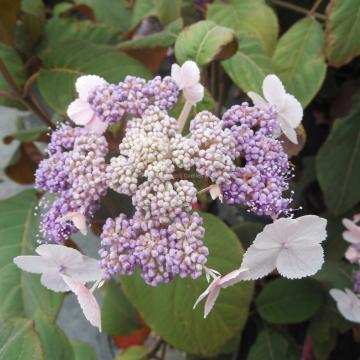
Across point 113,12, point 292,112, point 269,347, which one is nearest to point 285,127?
point 292,112

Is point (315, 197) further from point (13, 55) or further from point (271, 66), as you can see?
point (13, 55)

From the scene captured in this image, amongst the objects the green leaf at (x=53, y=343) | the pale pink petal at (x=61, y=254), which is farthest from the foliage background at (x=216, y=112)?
the pale pink petal at (x=61, y=254)

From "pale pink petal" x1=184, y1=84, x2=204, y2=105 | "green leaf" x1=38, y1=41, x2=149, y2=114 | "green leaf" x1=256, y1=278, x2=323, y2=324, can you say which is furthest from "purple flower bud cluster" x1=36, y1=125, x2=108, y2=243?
"green leaf" x1=256, y1=278, x2=323, y2=324

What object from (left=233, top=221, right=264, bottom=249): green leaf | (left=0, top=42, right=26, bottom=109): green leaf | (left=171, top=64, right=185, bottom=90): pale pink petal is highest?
(left=171, top=64, right=185, bottom=90): pale pink petal

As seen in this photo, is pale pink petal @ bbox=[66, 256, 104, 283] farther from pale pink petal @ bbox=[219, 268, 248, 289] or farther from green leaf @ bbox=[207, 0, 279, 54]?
green leaf @ bbox=[207, 0, 279, 54]

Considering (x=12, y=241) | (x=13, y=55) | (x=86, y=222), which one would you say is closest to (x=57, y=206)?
(x=86, y=222)
